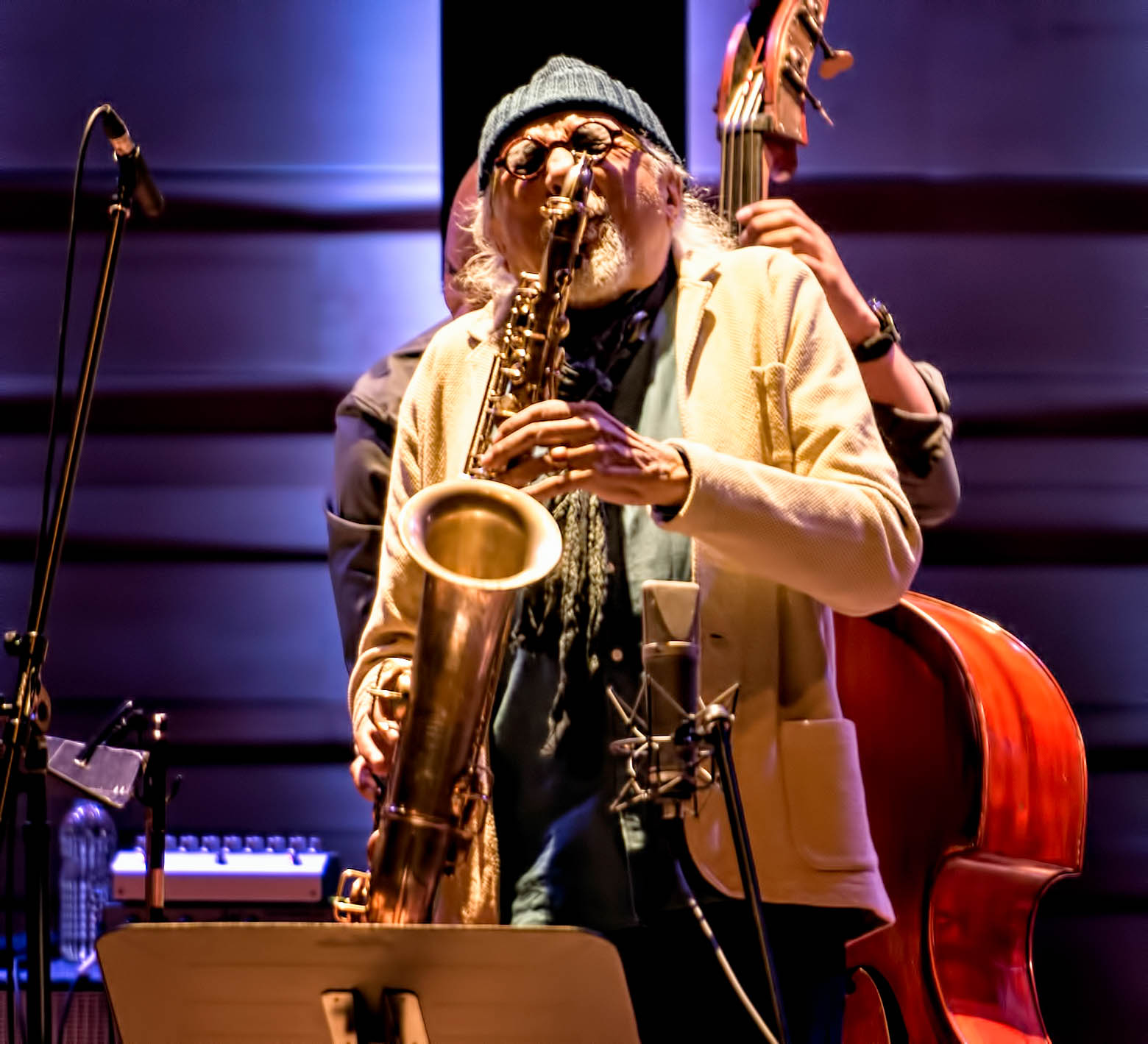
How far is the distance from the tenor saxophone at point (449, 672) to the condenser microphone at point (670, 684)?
0.53ft

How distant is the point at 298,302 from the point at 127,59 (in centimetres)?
81

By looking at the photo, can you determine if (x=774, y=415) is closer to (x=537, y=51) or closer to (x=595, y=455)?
(x=595, y=455)

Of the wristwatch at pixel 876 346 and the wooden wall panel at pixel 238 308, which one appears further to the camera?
the wooden wall panel at pixel 238 308

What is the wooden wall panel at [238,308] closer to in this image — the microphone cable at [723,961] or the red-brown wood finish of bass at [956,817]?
the red-brown wood finish of bass at [956,817]

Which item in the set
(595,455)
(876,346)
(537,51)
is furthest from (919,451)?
(537,51)

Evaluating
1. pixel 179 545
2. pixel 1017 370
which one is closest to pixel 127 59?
pixel 179 545

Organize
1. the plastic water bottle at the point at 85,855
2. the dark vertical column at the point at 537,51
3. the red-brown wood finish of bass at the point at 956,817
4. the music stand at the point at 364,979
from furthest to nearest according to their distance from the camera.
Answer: the plastic water bottle at the point at 85,855 → the dark vertical column at the point at 537,51 → the red-brown wood finish of bass at the point at 956,817 → the music stand at the point at 364,979

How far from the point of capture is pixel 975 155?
11.7 ft

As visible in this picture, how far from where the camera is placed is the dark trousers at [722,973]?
1540 mm

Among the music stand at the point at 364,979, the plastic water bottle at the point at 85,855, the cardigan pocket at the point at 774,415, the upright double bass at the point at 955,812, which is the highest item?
the cardigan pocket at the point at 774,415

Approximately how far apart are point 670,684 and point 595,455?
0.25m

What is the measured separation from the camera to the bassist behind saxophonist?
1523 millimetres

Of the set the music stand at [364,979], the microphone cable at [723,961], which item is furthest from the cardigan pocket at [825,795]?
the music stand at [364,979]

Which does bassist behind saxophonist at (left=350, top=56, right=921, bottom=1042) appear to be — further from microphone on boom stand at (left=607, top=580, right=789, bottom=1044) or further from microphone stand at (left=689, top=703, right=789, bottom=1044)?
microphone stand at (left=689, top=703, right=789, bottom=1044)
